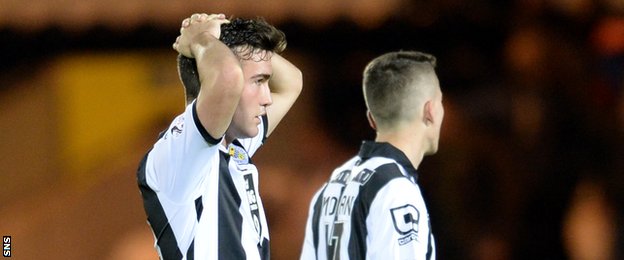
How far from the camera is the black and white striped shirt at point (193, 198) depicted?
3.48 meters

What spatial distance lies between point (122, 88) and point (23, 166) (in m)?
0.89

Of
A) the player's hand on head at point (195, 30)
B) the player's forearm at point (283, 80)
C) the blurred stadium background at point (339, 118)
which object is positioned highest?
the player's hand on head at point (195, 30)

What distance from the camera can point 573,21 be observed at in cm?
749

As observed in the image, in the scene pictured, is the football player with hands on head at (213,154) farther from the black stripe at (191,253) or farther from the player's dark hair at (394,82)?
the player's dark hair at (394,82)

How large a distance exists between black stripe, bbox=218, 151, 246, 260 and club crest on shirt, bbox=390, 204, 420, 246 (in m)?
0.69

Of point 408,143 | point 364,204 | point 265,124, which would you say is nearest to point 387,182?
point 364,204

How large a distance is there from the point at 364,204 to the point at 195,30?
38.3 inches

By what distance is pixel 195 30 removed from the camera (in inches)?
144

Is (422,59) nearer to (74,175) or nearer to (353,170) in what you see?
(353,170)

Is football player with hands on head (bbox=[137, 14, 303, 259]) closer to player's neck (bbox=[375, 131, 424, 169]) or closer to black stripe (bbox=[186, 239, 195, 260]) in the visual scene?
black stripe (bbox=[186, 239, 195, 260])

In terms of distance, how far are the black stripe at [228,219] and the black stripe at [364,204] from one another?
0.72m

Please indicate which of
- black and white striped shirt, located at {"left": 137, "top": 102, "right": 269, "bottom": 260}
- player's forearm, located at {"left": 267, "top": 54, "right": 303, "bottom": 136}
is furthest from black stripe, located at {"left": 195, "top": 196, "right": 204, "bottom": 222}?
player's forearm, located at {"left": 267, "top": 54, "right": 303, "bottom": 136}

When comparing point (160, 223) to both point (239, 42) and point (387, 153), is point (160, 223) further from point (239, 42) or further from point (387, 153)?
point (387, 153)

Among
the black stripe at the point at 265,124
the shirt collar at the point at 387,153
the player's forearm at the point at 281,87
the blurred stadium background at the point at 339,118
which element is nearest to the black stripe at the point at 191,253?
the black stripe at the point at 265,124
